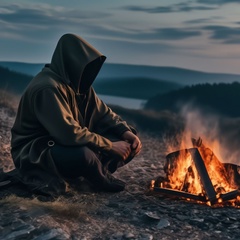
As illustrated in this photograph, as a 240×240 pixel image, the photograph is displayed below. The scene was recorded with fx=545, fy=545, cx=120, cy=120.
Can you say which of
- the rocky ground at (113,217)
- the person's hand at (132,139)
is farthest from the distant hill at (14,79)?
the rocky ground at (113,217)

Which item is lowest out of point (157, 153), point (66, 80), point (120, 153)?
point (157, 153)

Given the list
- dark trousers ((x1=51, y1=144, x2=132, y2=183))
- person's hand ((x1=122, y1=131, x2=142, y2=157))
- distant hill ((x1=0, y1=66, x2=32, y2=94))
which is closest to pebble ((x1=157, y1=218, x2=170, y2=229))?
dark trousers ((x1=51, y1=144, x2=132, y2=183))

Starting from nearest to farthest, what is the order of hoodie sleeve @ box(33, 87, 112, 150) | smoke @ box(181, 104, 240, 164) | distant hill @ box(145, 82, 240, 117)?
hoodie sleeve @ box(33, 87, 112, 150) < smoke @ box(181, 104, 240, 164) < distant hill @ box(145, 82, 240, 117)

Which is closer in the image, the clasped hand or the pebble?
the pebble

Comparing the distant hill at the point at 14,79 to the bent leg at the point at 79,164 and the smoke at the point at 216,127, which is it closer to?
the smoke at the point at 216,127

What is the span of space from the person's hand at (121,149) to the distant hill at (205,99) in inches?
462

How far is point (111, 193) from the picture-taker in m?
7.32

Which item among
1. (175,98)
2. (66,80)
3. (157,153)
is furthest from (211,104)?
(66,80)

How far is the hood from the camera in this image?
6965 millimetres

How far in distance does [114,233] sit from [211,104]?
47.5ft

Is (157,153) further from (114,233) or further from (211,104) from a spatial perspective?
(211,104)

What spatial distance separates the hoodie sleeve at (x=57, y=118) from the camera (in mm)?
6562

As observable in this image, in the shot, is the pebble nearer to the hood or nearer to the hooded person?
the hooded person

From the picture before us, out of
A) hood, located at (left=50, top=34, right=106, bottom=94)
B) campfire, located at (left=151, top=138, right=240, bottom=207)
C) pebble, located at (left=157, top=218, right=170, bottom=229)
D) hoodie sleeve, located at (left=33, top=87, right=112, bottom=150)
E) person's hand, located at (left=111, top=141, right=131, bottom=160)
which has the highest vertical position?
hood, located at (left=50, top=34, right=106, bottom=94)
